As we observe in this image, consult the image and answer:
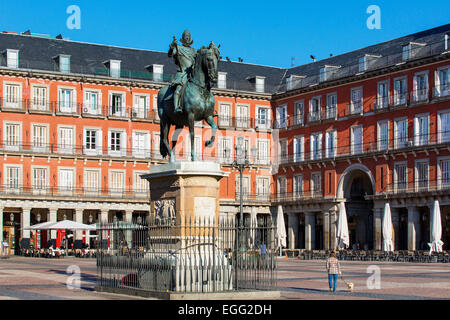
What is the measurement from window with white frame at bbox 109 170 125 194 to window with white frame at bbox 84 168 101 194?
3.45 ft

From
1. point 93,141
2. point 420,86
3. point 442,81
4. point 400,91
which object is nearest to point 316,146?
point 400,91

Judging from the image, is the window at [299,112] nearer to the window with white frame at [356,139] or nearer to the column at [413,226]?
the window with white frame at [356,139]

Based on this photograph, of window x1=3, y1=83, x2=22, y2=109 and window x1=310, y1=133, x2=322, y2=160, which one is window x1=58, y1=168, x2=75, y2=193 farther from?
window x1=310, y1=133, x2=322, y2=160

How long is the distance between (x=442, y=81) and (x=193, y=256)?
44455 millimetres

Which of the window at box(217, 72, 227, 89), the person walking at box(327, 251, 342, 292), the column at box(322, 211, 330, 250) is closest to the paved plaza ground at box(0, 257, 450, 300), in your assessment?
the person walking at box(327, 251, 342, 292)

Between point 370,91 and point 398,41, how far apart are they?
5.09 metres

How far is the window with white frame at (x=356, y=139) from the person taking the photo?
67.8 m

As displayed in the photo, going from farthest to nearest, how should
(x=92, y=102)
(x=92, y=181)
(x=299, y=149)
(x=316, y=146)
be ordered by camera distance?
(x=299, y=149), (x=316, y=146), (x=92, y=181), (x=92, y=102)

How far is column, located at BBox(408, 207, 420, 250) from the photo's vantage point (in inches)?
2424

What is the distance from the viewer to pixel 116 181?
73250mm

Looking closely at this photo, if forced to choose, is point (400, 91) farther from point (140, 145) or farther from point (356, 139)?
point (140, 145)

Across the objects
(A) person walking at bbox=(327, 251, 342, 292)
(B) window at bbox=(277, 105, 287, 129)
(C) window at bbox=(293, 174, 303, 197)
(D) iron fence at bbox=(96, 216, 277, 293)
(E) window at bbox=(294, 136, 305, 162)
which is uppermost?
(B) window at bbox=(277, 105, 287, 129)
